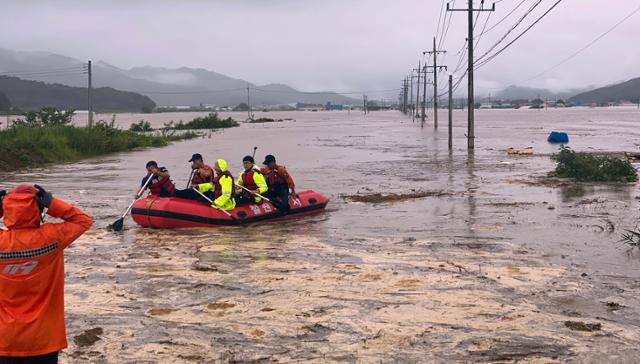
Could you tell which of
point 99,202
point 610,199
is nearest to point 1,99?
point 99,202

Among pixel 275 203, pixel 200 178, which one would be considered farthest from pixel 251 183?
pixel 200 178

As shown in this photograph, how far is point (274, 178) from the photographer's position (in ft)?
42.6

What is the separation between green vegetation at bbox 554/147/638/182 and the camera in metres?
18.6

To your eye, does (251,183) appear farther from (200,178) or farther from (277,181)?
(200,178)

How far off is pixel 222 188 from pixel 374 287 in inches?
204

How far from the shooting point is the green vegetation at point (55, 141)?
27125mm

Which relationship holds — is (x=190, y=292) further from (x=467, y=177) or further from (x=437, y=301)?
(x=467, y=177)

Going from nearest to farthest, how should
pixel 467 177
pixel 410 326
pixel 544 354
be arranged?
1. pixel 544 354
2. pixel 410 326
3. pixel 467 177

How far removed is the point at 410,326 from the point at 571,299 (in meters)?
2.15

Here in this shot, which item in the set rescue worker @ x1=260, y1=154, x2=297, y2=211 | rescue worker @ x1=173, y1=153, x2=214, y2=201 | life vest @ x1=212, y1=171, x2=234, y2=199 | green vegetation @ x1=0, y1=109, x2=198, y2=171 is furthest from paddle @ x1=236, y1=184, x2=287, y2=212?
green vegetation @ x1=0, y1=109, x2=198, y2=171

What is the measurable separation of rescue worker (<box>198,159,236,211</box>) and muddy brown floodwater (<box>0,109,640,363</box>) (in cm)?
54

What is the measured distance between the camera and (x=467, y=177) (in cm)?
2127

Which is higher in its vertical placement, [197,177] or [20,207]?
[20,207]

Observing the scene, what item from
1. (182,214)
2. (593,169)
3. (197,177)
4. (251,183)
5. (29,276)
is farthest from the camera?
(593,169)
